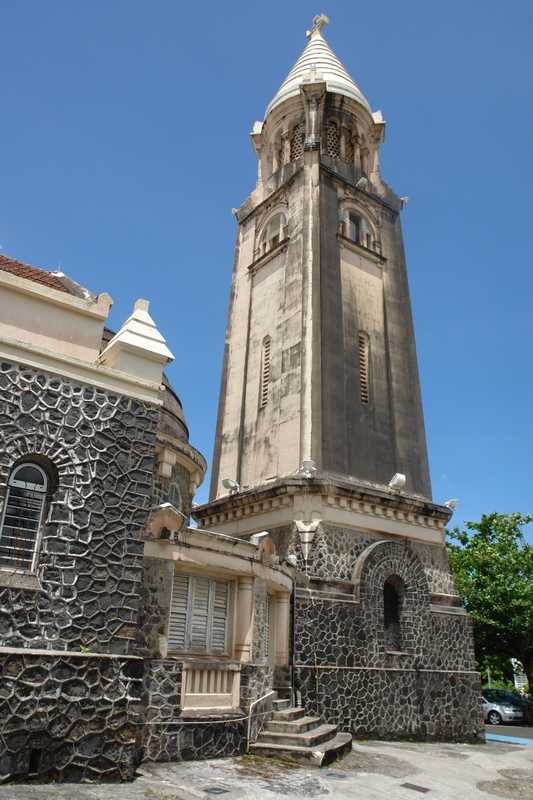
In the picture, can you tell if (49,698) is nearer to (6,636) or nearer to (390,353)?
(6,636)

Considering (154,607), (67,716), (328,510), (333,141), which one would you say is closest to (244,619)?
(154,607)

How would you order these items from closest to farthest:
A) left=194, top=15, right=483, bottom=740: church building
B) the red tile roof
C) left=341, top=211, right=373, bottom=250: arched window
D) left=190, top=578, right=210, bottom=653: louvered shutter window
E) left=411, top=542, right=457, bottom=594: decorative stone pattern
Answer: the red tile roof → left=190, top=578, right=210, bottom=653: louvered shutter window → left=194, top=15, right=483, bottom=740: church building → left=411, top=542, right=457, bottom=594: decorative stone pattern → left=341, top=211, right=373, bottom=250: arched window

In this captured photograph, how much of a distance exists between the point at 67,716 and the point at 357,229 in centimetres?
1973

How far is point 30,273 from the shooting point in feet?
34.9

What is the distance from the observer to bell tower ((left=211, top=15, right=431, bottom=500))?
62.8ft

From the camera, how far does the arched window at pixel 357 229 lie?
23.0 m

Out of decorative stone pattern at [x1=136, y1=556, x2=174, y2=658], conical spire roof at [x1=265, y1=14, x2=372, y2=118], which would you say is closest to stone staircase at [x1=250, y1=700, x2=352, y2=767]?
decorative stone pattern at [x1=136, y1=556, x2=174, y2=658]

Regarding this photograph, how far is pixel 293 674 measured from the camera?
1464 cm

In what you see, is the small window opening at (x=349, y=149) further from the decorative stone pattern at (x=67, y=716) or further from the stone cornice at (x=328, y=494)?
the decorative stone pattern at (x=67, y=716)

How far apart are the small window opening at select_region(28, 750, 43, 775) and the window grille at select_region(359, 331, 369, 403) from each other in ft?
47.4

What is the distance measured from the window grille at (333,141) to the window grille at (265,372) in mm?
8419

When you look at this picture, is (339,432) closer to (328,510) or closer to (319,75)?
(328,510)

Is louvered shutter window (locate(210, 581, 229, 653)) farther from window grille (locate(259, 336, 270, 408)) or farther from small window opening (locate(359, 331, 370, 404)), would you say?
small window opening (locate(359, 331, 370, 404))

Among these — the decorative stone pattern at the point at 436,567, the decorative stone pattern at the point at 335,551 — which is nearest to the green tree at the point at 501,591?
the decorative stone pattern at the point at 436,567
